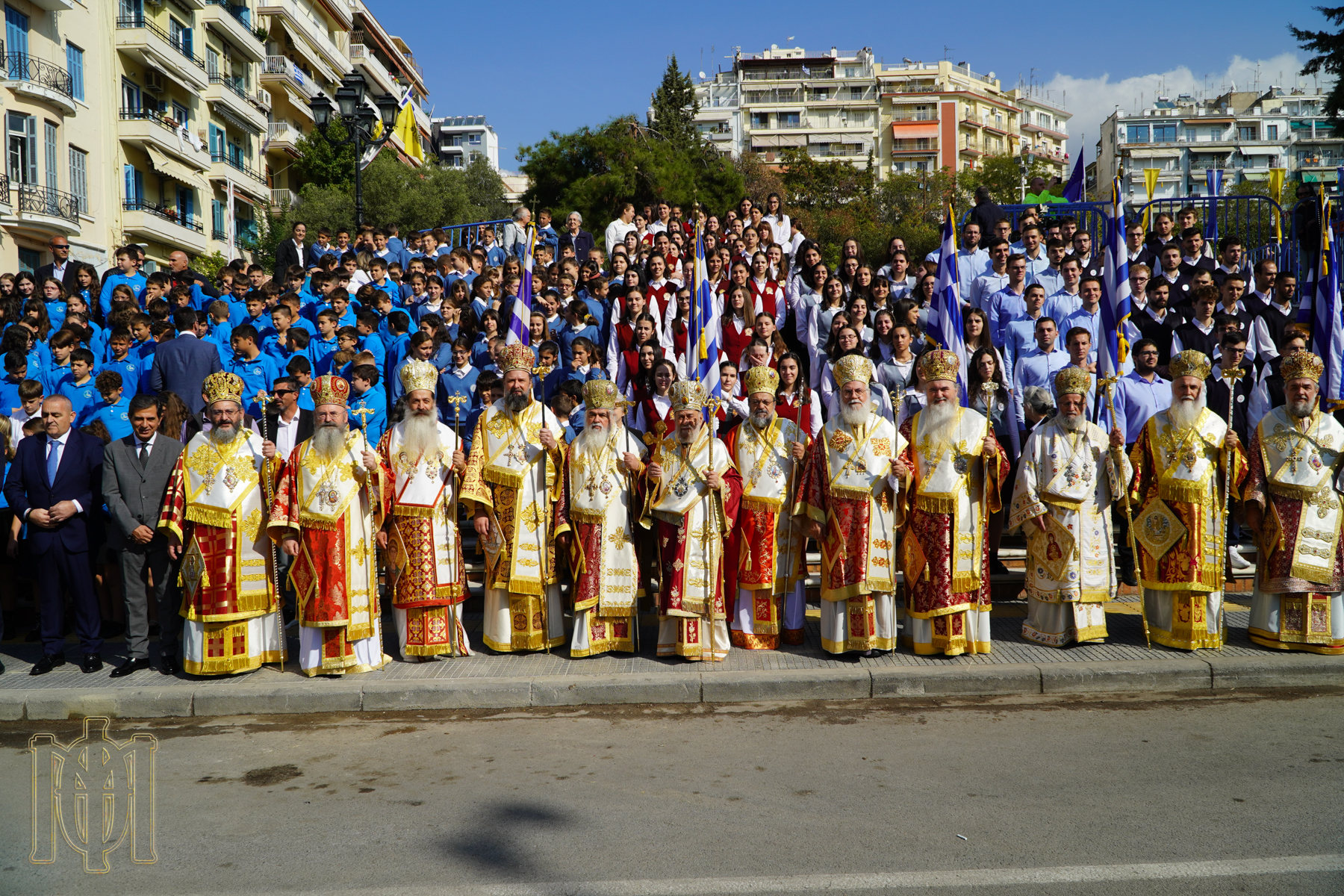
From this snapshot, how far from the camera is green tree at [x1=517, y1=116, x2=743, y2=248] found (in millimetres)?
29141

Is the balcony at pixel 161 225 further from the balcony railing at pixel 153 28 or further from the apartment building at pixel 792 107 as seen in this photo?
the apartment building at pixel 792 107

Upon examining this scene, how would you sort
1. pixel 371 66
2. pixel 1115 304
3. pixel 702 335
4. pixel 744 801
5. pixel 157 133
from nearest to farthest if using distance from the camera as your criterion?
pixel 744 801, pixel 702 335, pixel 1115 304, pixel 157 133, pixel 371 66

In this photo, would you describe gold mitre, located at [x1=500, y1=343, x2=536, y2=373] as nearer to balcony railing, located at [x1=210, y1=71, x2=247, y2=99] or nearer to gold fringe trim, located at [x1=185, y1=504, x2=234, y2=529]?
gold fringe trim, located at [x1=185, y1=504, x2=234, y2=529]

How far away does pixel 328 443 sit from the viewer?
23.8ft

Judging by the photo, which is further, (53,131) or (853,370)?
(53,131)

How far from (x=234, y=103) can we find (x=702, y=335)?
4093 centimetres

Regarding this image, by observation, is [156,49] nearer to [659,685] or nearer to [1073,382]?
[659,685]

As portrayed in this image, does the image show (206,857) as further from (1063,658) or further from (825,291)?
(825,291)

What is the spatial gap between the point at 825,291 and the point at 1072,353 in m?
3.11

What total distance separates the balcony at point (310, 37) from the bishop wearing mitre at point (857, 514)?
4951 cm

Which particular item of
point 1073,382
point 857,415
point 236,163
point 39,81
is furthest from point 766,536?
point 236,163

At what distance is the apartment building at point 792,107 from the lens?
93250 mm

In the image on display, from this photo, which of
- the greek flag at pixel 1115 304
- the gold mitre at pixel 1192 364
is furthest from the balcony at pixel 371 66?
the gold mitre at pixel 1192 364

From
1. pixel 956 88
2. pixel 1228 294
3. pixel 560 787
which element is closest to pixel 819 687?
pixel 560 787
